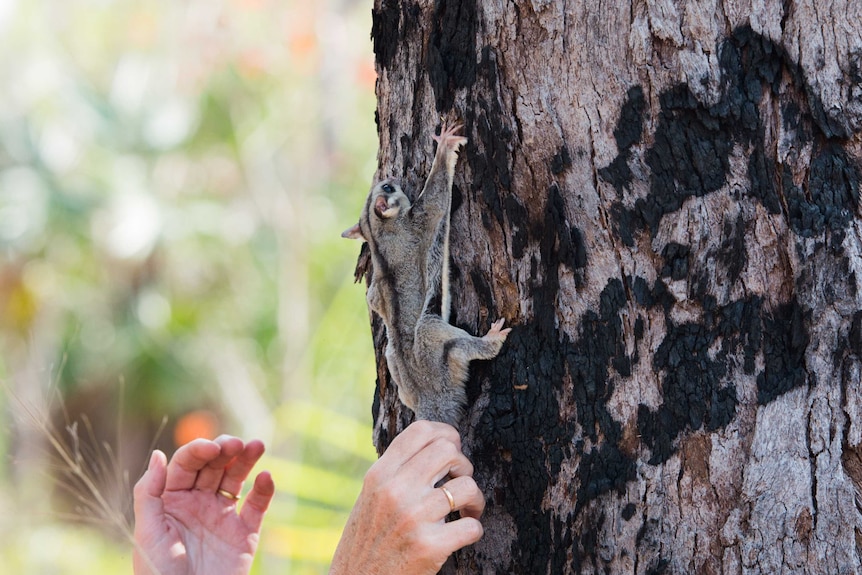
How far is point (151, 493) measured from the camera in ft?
7.69

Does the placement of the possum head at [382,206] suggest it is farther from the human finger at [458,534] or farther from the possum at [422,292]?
the human finger at [458,534]

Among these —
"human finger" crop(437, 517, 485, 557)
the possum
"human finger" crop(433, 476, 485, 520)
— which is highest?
the possum

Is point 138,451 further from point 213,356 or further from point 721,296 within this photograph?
point 721,296

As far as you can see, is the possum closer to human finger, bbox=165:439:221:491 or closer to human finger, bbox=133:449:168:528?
human finger, bbox=165:439:221:491

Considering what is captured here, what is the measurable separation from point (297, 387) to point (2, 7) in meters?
6.06

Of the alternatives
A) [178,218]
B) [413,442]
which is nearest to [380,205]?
[413,442]

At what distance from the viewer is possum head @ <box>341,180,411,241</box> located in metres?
2.14

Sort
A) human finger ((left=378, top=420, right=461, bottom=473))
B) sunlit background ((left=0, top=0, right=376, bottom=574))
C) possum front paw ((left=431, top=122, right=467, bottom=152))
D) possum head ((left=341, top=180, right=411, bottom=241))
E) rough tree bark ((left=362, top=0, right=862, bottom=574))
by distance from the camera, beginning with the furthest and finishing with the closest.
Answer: sunlit background ((left=0, top=0, right=376, bottom=574)), possum head ((left=341, top=180, right=411, bottom=241)), possum front paw ((left=431, top=122, right=467, bottom=152)), human finger ((left=378, top=420, right=461, bottom=473)), rough tree bark ((left=362, top=0, right=862, bottom=574))

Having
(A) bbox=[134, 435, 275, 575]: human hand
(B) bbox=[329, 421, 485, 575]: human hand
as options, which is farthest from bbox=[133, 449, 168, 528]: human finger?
(B) bbox=[329, 421, 485, 575]: human hand

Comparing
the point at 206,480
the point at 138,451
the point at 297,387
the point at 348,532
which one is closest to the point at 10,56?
the point at 138,451

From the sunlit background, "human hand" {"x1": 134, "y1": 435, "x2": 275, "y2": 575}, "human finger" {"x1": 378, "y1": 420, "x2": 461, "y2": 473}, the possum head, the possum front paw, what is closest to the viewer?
"human finger" {"x1": 378, "y1": 420, "x2": 461, "y2": 473}

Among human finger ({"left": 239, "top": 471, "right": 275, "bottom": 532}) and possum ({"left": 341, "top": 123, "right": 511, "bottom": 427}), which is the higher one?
possum ({"left": 341, "top": 123, "right": 511, "bottom": 427})

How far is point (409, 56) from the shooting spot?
1.98 m

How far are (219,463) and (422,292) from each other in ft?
2.64
